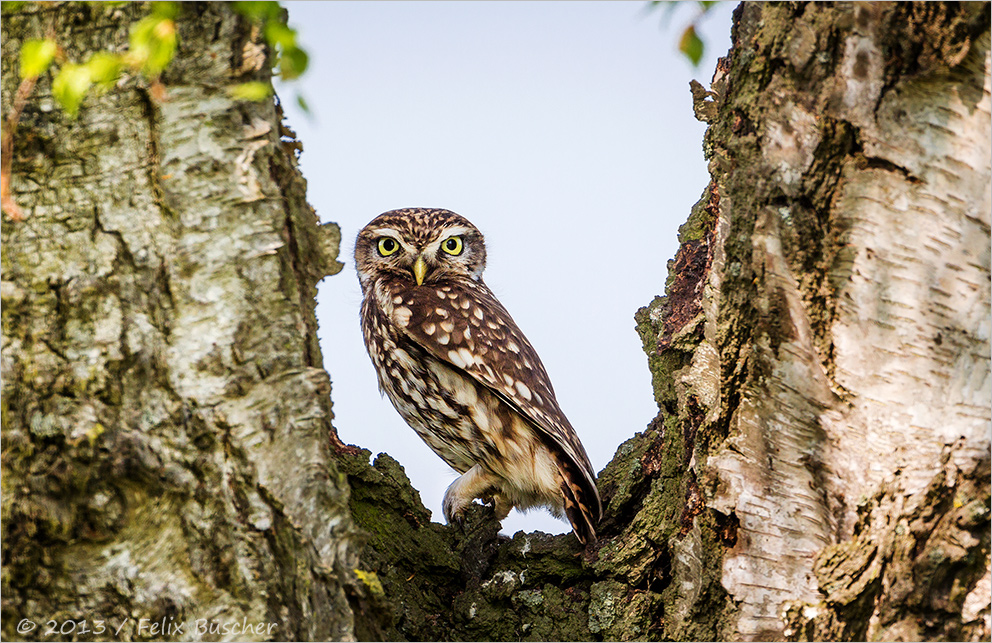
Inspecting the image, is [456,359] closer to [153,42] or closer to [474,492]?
[474,492]

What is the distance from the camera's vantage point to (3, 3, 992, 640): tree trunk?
1614 mm

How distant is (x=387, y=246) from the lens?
3881 millimetres

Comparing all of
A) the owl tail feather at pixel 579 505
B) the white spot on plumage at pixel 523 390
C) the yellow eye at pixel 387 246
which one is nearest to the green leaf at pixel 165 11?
the owl tail feather at pixel 579 505

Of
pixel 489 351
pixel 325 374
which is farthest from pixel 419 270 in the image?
pixel 325 374

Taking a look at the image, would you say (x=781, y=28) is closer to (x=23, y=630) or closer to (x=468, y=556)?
(x=468, y=556)

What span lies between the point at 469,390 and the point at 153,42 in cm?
212

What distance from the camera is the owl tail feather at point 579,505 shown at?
2.61 m

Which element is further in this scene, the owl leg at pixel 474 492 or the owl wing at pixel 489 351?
the owl leg at pixel 474 492

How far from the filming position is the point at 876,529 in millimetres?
1835

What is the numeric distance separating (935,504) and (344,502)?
124 centimetres

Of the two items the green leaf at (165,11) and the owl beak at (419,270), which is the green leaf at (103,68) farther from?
the owl beak at (419,270)

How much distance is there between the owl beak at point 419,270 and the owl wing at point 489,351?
0.08 m

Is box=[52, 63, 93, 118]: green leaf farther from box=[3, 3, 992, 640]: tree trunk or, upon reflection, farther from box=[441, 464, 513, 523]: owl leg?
box=[441, 464, 513, 523]: owl leg

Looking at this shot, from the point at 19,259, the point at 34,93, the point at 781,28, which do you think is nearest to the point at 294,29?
the point at 34,93
